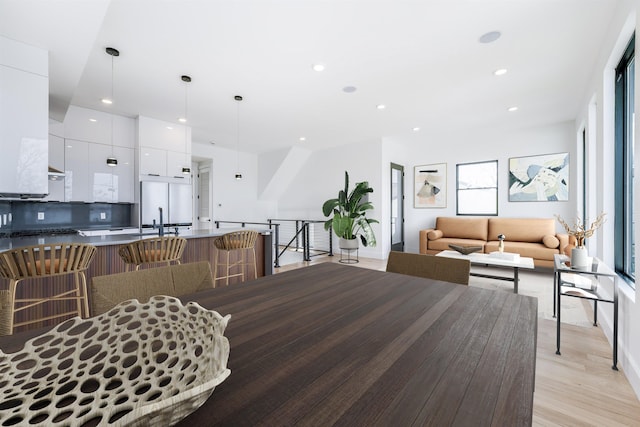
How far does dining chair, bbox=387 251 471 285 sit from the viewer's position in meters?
1.47

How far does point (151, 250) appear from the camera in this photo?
7.39 ft

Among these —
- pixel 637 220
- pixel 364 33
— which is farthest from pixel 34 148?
pixel 637 220

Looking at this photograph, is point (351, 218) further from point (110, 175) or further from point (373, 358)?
point (373, 358)

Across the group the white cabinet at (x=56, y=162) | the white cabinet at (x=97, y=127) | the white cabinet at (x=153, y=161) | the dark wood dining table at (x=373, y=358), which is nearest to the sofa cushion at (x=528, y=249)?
the dark wood dining table at (x=373, y=358)

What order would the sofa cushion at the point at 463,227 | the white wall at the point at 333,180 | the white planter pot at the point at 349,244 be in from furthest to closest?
1. the white wall at the point at 333,180
2. the white planter pot at the point at 349,244
3. the sofa cushion at the point at 463,227

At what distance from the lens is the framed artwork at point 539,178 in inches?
192

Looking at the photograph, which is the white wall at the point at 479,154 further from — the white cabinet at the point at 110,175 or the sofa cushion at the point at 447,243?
the white cabinet at the point at 110,175

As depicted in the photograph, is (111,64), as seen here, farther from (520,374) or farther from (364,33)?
(520,374)

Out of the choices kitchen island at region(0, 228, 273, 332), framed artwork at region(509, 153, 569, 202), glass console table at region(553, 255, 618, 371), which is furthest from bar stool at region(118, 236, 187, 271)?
framed artwork at region(509, 153, 569, 202)

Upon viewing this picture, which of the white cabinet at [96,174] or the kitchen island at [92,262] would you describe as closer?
the kitchen island at [92,262]

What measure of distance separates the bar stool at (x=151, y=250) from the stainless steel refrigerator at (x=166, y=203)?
231 cm

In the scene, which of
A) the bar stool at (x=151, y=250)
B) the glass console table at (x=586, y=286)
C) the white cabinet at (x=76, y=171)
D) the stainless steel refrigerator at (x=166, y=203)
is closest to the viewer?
the glass console table at (x=586, y=286)

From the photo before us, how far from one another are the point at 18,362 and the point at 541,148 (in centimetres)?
672

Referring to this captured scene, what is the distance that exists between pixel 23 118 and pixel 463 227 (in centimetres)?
638
